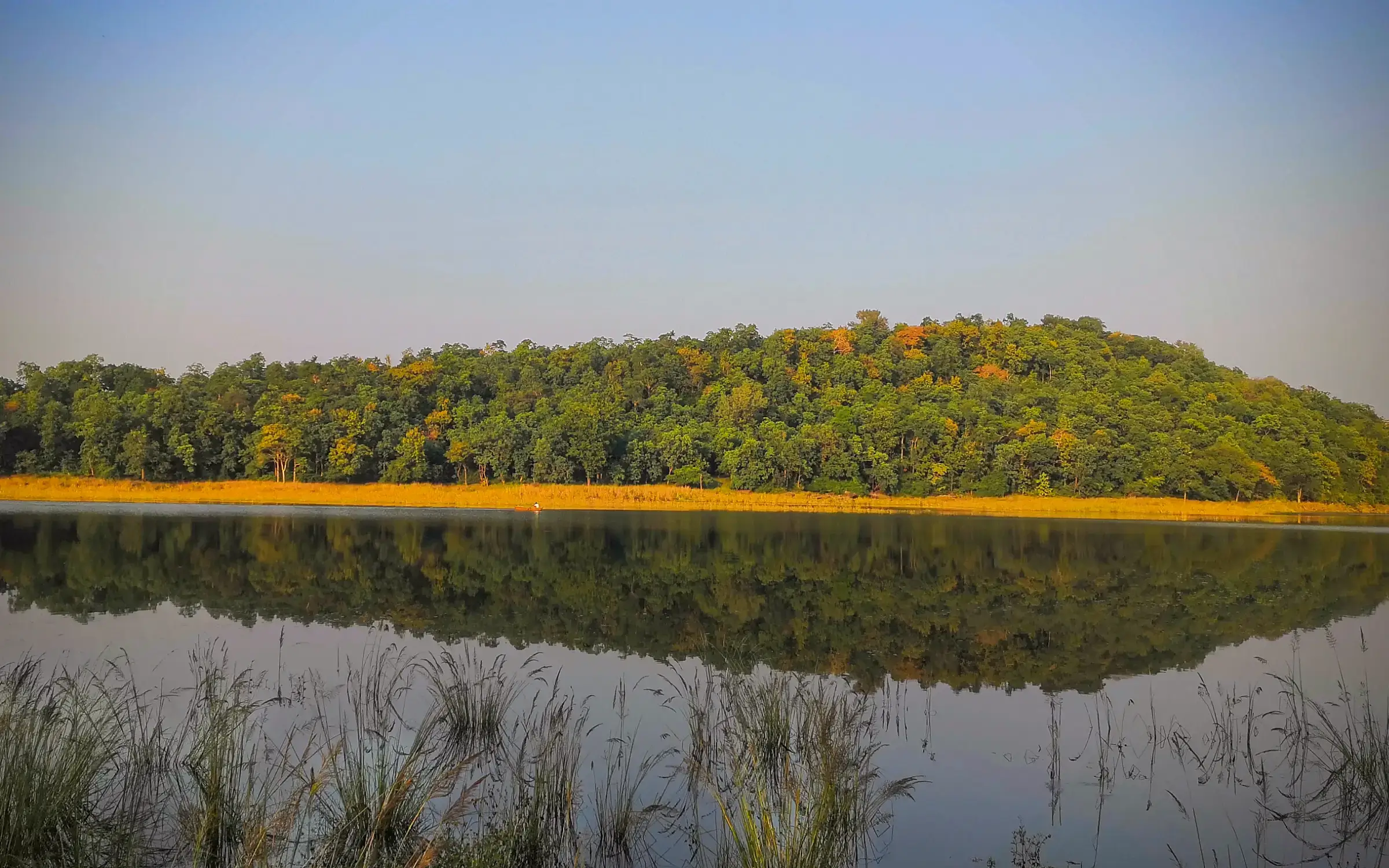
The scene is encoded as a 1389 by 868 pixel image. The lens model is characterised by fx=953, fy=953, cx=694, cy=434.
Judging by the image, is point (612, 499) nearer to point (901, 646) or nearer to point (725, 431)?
point (725, 431)

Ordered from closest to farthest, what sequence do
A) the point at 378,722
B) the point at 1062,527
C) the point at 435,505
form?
the point at 378,722 → the point at 1062,527 → the point at 435,505

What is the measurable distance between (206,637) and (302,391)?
64.5m

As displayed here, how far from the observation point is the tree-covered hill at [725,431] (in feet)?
208

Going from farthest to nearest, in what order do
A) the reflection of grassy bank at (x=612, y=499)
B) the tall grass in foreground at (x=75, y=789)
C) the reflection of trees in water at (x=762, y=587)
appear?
the reflection of grassy bank at (x=612, y=499)
the reflection of trees in water at (x=762, y=587)
the tall grass in foreground at (x=75, y=789)

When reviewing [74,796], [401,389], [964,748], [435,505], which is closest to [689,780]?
[964,748]

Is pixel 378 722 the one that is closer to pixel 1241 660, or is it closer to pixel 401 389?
pixel 1241 660

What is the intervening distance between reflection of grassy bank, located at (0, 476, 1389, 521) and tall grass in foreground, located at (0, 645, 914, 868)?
145 ft

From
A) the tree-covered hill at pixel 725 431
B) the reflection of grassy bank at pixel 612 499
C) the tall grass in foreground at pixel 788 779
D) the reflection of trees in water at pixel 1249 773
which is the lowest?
the reflection of grassy bank at pixel 612 499

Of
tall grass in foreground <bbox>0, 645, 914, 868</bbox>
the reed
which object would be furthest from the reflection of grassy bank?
the reed

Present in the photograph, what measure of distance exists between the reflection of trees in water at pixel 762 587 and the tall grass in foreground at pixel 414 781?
4.37m

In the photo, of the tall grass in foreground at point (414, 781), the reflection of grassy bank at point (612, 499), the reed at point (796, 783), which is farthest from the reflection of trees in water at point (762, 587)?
the reflection of grassy bank at point (612, 499)

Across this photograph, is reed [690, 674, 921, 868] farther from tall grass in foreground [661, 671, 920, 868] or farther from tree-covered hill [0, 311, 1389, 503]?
tree-covered hill [0, 311, 1389, 503]

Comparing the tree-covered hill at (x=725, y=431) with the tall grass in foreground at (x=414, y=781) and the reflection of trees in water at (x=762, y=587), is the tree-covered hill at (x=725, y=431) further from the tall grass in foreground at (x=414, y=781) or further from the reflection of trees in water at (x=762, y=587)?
the tall grass in foreground at (x=414, y=781)

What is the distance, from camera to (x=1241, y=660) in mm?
15594
